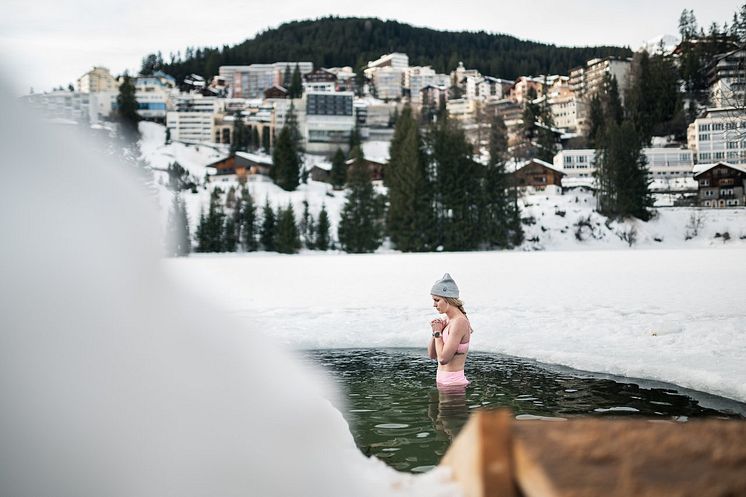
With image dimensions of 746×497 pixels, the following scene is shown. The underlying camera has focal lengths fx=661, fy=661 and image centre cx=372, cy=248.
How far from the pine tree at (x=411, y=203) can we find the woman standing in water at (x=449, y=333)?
56141 mm

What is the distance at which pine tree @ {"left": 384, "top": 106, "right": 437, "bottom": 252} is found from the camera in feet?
207

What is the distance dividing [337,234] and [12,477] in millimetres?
65429

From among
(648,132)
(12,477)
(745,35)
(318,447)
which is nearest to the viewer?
(12,477)

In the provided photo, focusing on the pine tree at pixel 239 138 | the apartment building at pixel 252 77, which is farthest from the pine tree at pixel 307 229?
the apartment building at pixel 252 77

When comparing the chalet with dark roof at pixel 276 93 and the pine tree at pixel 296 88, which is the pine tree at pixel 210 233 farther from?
the chalet with dark roof at pixel 276 93

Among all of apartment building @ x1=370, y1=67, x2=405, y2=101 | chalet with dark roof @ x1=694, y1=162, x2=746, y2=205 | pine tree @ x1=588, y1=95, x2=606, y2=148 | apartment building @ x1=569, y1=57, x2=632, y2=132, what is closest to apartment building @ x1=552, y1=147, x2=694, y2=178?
pine tree @ x1=588, y1=95, x2=606, y2=148

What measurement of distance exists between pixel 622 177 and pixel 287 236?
3416 cm

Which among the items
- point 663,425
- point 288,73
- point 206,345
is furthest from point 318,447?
point 288,73

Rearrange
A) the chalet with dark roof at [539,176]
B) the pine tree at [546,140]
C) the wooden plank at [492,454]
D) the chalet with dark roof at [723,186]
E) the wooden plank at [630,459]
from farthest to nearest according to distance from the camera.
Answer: the pine tree at [546,140], the chalet with dark roof at [539,176], the chalet with dark roof at [723,186], the wooden plank at [492,454], the wooden plank at [630,459]

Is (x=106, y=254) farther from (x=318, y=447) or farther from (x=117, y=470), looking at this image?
(x=318, y=447)

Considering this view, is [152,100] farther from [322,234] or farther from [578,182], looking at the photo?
[578,182]

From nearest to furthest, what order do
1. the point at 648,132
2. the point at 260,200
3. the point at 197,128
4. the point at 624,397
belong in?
the point at 624,397, the point at 260,200, the point at 648,132, the point at 197,128

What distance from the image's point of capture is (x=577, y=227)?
64.9 meters

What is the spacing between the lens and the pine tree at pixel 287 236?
62531 mm
